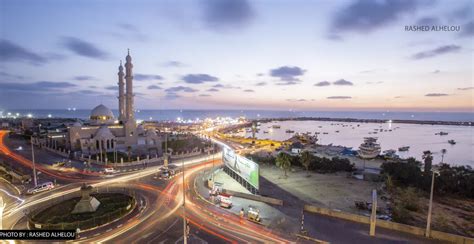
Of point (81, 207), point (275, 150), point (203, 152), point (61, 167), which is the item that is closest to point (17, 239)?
point (81, 207)

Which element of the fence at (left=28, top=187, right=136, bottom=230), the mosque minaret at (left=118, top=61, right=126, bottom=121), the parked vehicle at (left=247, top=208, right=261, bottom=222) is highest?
the mosque minaret at (left=118, top=61, right=126, bottom=121)

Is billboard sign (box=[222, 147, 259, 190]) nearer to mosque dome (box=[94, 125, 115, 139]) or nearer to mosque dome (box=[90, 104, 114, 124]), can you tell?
mosque dome (box=[94, 125, 115, 139])

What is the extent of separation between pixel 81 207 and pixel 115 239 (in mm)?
8826

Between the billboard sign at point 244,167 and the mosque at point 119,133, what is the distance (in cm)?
3081

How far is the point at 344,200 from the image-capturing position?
35.6 meters

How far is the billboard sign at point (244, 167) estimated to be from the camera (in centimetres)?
3534

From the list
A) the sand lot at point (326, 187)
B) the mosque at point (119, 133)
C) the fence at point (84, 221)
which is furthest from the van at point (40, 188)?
the sand lot at point (326, 187)

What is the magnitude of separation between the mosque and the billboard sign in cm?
3081

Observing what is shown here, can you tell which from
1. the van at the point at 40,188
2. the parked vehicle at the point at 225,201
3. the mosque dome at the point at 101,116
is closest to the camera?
the parked vehicle at the point at 225,201

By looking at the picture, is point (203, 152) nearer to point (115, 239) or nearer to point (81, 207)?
point (81, 207)

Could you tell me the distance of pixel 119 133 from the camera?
73.0 metres

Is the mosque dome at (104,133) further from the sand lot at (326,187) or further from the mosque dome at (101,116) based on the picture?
the sand lot at (326,187)

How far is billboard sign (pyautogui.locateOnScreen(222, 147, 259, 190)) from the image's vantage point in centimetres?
3534

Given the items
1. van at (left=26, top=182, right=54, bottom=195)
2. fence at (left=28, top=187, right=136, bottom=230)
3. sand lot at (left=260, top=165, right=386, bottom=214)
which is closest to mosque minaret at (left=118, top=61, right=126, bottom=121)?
van at (left=26, top=182, right=54, bottom=195)
